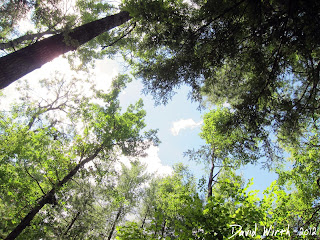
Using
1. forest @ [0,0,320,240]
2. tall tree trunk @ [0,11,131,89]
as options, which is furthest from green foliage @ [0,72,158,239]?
tall tree trunk @ [0,11,131,89]

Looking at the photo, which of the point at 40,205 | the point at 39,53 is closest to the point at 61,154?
the point at 40,205

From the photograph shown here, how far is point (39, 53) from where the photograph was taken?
340 centimetres

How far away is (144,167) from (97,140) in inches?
337

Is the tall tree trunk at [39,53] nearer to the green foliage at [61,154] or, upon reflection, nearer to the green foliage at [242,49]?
the green foliage at [242,49]

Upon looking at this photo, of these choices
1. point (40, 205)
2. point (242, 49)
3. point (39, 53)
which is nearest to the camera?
point (39, 53)

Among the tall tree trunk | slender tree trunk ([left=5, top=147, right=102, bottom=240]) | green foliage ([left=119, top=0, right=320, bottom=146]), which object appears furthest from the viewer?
slender tree trunk ([left=5, top=147, right=102, bottom=240])

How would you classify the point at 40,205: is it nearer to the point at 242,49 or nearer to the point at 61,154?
the point at 61,154

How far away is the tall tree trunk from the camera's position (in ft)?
9.64

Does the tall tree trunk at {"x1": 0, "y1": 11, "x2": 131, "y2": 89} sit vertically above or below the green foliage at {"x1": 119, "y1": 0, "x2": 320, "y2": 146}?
below

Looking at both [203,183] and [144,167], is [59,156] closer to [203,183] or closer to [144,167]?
[203,183]

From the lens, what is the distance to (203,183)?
7578 mm

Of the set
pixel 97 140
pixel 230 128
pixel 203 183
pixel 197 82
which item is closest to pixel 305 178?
pixel 203 183

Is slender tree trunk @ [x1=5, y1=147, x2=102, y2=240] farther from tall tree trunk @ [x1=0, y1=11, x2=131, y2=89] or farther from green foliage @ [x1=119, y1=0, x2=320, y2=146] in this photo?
green foliage @ [x1=119, y1=0, x2=320, y2=146]

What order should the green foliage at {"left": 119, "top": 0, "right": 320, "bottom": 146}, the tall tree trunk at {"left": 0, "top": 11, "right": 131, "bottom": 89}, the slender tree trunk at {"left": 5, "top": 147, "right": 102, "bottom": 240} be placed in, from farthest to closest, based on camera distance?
the slender tree trunk at {"left": 5, "top": 147, "right": 102, "bottom": 240} < the green foliage at {"left": 119, "top": 0, "right": 320, "bottom": 146} < the tall tree trunk at {"left": 0, "top": 11, "right": 131, "bottom": 89}
